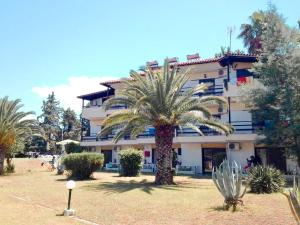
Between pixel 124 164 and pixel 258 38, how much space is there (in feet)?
74.4

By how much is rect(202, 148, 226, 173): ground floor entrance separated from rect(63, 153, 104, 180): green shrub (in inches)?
468

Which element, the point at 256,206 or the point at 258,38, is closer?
the point at 256,206

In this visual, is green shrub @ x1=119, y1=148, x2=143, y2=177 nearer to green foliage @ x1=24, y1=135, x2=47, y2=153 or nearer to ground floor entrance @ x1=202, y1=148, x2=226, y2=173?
ground floor entrance @ x1=202, y1=148, x2=226, y2=173

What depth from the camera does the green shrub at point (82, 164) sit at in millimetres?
24344

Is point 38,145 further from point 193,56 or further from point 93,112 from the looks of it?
point 193,56

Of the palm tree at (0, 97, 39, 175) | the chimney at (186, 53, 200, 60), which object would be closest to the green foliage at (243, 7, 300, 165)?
the chimney at (186, 53, 200, 60)

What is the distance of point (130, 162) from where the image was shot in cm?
2648

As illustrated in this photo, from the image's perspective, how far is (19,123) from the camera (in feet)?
110

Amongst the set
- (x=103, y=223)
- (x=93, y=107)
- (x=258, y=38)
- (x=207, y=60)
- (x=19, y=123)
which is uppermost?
(x=258, y=38)

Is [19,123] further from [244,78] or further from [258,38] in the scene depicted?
[258,38]

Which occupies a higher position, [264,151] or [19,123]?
[19,123]

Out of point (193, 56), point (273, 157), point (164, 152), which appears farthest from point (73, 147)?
point (164, 152)

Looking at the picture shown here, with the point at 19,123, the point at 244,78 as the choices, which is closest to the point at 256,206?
the point at 244,78

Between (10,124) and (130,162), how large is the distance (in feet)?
40.5
